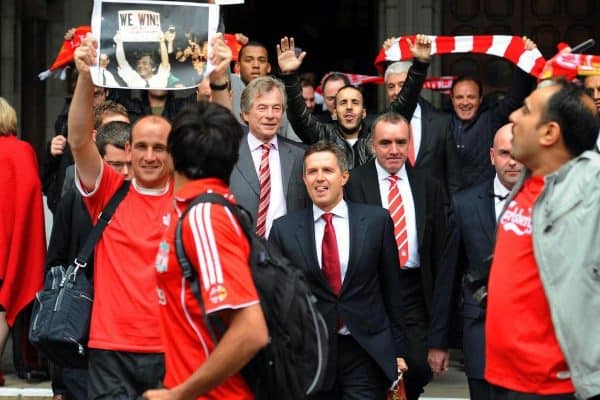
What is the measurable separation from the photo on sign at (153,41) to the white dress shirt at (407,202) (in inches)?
76.6

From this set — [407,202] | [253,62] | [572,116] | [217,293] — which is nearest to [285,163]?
[407,202]

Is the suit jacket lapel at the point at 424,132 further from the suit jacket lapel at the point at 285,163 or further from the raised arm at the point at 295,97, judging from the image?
the suit jacket lapel at the point at 285,163

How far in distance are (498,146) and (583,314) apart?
2690mm

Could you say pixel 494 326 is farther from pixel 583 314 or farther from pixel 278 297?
pixel 278 297

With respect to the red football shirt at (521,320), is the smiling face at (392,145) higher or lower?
higher

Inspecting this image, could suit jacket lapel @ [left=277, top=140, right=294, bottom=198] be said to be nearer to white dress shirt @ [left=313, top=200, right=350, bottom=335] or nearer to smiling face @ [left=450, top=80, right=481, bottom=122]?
white dress shirt @ [left=313, top=200, right=350, bottom=335]

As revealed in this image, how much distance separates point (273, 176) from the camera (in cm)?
862

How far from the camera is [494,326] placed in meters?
5.57

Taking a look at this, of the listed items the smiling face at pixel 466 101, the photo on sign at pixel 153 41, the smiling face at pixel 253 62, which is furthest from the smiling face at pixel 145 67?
the smiling face at pixel 466 101

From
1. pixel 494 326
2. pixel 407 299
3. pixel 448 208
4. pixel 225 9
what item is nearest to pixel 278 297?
pixel 494 326

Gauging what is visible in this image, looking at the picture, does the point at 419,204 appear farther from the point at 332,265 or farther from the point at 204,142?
the point at 204,142

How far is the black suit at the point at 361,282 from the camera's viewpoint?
306 inches

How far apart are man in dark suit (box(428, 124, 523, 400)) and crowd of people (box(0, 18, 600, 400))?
0.01m

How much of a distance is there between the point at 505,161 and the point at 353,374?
1.42m
